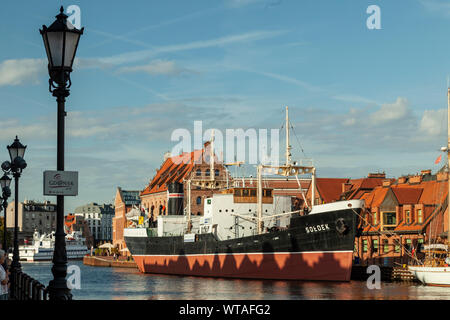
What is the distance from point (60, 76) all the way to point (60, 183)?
1895 millimetres

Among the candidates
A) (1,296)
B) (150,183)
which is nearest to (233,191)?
(1,296)

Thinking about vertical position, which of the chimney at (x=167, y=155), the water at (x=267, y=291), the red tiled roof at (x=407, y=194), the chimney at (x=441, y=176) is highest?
the chimney at (x=167, y=155)

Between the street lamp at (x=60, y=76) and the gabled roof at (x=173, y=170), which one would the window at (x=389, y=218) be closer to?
the gabled roof at (x=173, y=170)

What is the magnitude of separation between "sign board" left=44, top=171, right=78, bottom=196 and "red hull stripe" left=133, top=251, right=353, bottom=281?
4137 centimetres

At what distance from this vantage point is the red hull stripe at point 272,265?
5269cm

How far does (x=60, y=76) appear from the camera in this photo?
510 inches

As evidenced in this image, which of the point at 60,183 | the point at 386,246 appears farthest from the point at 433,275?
the point at 60,183

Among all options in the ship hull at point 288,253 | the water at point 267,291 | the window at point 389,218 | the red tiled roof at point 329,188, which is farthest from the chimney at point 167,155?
the water at point 267,291

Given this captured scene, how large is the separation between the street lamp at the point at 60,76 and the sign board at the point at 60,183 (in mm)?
162

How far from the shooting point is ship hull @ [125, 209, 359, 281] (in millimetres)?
52625

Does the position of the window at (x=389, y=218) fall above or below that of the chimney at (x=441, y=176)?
below

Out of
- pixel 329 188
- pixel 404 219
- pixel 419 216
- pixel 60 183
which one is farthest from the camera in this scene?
pixel 329 188

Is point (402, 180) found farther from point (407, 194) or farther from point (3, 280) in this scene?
point (3, 280)
